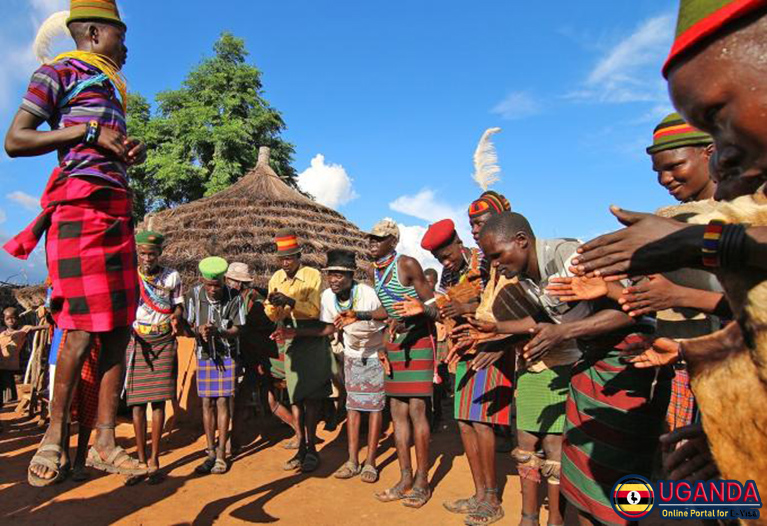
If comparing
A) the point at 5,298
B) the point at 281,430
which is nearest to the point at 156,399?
the point at 281,430

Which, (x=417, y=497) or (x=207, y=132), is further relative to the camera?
(x=207, y=132)

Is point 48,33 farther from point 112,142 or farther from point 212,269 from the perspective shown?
point 212,269

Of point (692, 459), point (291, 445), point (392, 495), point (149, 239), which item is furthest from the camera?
point (291, 445)

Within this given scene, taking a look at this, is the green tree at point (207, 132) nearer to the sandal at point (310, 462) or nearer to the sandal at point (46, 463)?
the sandal at point (310, 462)

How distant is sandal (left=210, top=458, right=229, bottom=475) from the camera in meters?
5.57

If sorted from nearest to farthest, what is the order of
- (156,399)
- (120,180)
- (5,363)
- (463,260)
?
(120,180), (463,260), (156,399), (5,363)

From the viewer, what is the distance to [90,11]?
236 cm

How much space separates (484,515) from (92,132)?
3858 mm

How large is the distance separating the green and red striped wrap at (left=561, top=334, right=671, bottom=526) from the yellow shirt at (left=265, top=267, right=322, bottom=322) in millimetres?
3724

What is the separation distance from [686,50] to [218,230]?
12757 millimetres

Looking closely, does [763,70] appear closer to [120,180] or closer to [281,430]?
[120,180]

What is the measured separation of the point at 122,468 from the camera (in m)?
2.78

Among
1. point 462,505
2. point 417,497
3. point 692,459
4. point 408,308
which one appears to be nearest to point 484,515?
point 462,505

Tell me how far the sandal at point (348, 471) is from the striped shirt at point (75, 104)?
4.11 metres
